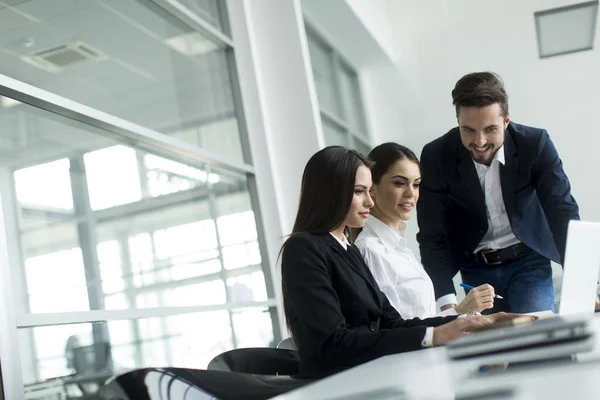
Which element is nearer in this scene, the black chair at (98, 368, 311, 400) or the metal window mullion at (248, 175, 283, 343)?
the black chair at (98, 368, 311, 400)

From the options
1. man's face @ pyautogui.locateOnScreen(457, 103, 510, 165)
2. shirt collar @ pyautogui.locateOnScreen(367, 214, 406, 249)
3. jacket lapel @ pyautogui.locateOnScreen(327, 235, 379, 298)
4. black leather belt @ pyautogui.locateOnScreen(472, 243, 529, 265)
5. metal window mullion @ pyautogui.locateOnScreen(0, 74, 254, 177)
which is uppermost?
metal window mullion @ pyautogui.locateOnScreen(0, 74, 254, 177)

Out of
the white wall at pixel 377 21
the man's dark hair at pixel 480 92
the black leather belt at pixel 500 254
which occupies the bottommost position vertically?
the black leather belt at pixel 500 254

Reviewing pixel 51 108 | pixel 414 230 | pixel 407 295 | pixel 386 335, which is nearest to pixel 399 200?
pixel 407 295

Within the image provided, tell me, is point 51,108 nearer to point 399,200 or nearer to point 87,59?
point 87,59

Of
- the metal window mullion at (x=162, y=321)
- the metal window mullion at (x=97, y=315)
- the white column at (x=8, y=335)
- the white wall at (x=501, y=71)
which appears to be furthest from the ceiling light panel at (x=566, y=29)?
the white column at (x=8, y=335)

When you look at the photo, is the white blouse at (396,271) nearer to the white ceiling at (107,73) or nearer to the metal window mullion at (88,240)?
the metal window mullion at (88,240)

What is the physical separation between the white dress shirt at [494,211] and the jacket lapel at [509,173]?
3 centimetres

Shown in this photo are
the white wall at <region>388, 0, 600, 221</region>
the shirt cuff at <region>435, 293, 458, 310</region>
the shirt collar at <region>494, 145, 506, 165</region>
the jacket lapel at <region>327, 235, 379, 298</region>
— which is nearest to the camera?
the jacket lapel at <region>327, 235, 379, 298</region>

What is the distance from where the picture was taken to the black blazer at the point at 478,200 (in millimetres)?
2738

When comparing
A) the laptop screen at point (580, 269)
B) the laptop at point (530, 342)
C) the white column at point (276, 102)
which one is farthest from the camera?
the white column at point (276, 102)

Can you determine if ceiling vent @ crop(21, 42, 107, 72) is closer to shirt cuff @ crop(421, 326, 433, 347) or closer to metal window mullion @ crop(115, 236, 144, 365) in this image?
metal window mullion @ crop(115, 236, 144, 365)

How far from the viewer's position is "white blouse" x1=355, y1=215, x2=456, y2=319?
2.26 metres

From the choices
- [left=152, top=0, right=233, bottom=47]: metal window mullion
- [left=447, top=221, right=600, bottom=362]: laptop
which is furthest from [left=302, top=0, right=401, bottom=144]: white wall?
[left=447, top=221, right=600, bottom=362]: laptop

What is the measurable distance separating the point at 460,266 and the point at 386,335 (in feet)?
4.40
